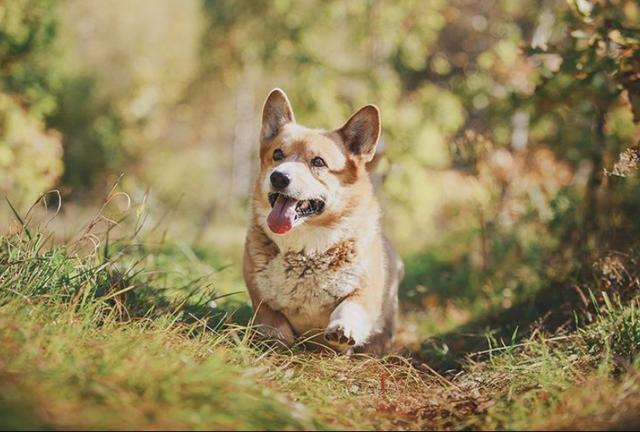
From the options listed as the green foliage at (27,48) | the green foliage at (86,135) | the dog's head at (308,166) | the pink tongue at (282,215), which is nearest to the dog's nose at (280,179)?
the dog's head at (308,166)

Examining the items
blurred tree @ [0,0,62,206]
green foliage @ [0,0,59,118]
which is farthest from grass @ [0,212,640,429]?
green foliage @ [0,0,59,118]

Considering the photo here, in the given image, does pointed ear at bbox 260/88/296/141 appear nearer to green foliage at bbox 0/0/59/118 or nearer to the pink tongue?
the pink tongue

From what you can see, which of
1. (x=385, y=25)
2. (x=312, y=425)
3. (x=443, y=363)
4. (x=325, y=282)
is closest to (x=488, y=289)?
(x=443, y=363)

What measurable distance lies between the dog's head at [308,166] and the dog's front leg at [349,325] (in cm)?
55

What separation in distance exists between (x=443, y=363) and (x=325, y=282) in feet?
3.22

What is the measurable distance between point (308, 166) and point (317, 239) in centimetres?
44

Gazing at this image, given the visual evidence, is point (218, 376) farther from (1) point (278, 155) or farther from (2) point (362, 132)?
(2) point (362, 132)

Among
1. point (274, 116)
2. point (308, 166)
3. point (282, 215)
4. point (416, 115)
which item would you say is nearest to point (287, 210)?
point (282, 215)

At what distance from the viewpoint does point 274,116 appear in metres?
4.39

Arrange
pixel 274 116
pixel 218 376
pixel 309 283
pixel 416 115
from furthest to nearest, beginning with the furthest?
pixel 416 115 → pixel 274 116 → pixel 309 283 → pixel 218 376

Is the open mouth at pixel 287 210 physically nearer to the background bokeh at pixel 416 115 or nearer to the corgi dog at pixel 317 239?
the corgi dog at pixel 317 239

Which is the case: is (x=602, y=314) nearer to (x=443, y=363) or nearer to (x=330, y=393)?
(x=443, y=363)

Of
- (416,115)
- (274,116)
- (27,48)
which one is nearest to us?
(274,116)

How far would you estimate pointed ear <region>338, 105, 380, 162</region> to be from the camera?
13.5 feet
